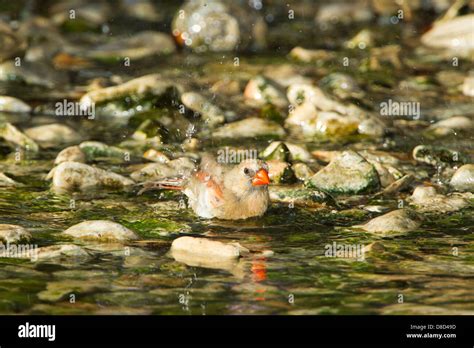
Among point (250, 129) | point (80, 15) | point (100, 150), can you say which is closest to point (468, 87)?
point (250, 129)

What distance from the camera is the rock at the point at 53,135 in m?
12.2

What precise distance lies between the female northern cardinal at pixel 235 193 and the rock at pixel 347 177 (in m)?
0.95

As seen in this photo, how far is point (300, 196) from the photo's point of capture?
393 inches

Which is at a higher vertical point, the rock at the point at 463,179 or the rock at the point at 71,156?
the rock at the point at 71,156

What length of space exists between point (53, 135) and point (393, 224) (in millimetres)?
4793

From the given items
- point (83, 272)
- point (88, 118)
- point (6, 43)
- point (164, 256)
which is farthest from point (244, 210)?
point (6, 43)

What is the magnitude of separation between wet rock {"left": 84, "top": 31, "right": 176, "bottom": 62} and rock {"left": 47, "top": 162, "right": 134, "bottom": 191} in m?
6.17

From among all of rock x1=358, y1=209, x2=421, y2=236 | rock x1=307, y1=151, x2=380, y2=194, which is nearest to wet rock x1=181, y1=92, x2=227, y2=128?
rock x1=307, y1=151, x2=380, y2=194

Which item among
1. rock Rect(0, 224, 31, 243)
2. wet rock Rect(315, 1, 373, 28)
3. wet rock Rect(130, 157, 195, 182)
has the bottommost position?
rock Rect(0, 224, 31, 243)

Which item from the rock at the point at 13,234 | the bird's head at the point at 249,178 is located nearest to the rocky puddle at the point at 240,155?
the rock at the point at 13,234

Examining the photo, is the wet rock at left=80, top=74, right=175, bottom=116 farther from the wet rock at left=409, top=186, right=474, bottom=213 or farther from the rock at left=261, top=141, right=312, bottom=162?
the wet rock at left=409, top=186, right=474, bottom=213

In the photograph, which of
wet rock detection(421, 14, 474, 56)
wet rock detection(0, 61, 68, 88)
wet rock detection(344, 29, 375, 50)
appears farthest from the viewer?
wet rock detection(344, 29, 375, 50)

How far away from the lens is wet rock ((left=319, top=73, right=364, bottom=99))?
1414 cm

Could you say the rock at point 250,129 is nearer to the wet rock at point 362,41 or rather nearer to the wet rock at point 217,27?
the wet rock at point 217,27
